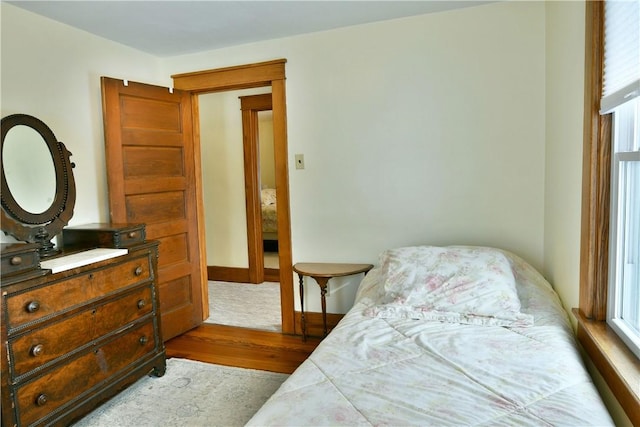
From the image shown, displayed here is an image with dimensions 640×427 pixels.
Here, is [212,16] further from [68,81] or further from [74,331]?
[74,331]

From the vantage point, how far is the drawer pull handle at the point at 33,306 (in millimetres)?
1881

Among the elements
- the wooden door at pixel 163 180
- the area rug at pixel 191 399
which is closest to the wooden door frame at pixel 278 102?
the wooden door at pixel 163 180

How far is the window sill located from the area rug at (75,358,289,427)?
5.32 feet

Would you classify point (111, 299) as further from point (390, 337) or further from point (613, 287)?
point (613, 287)

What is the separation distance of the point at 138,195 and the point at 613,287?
2.83 meters

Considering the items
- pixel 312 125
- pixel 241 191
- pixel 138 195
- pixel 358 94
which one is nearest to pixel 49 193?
pixel 138 195

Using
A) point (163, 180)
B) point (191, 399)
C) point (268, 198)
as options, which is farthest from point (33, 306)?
point (268, 198)

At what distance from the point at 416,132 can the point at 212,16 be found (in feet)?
4.96

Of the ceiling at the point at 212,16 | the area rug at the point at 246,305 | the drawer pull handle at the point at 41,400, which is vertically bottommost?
the area rug at the point at 246,305

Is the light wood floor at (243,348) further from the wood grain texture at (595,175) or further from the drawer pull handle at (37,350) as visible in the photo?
the wood grain texture at (595,175)

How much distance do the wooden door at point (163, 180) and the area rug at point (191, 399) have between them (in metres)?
0.67

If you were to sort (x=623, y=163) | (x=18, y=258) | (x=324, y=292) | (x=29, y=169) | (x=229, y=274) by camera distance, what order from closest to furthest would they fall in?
(x=623, y=163), (x=18, y=258), (x=29, y=169), (x=324, y=292), (x=229, y=274)

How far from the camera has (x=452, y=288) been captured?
2127 millimetres

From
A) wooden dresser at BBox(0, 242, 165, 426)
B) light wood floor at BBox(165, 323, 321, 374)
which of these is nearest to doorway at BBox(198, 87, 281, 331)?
light wood floor at BBox(165, 323, 321, 374)
